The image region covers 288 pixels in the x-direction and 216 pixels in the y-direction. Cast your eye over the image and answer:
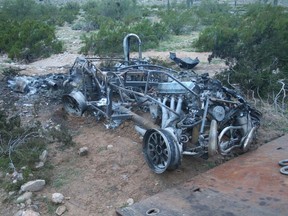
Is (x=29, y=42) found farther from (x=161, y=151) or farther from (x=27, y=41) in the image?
(x=161, y=151)

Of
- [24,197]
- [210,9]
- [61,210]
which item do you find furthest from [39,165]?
[210,9]

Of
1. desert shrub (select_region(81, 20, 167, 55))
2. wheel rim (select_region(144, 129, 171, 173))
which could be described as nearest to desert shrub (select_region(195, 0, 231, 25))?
desert shrub (select_region(81, 20, 167, 55))

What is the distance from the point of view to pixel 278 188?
13.2 feet

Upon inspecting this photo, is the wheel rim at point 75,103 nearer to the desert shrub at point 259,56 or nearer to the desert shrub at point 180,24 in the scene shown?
the desert shrub at point 259,56

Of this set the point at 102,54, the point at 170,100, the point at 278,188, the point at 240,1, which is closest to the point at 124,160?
the point at 170,100

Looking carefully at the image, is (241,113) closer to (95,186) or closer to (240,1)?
(95,186)

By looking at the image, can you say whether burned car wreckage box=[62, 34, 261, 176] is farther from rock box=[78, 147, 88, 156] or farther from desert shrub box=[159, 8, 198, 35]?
desert shrub box=[159, 8, 198, 35]

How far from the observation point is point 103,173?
5.26 meters

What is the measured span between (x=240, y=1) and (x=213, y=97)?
3360cm

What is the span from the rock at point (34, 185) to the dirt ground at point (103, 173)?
0.22 feet

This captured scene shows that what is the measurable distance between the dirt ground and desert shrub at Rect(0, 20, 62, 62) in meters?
8.06

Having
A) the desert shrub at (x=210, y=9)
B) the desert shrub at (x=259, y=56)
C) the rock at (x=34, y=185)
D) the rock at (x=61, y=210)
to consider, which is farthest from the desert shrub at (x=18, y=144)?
the desert shrub at (x=210, y=9)

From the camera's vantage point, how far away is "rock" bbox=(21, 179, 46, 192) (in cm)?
481

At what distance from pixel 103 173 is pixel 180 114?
127 cm
